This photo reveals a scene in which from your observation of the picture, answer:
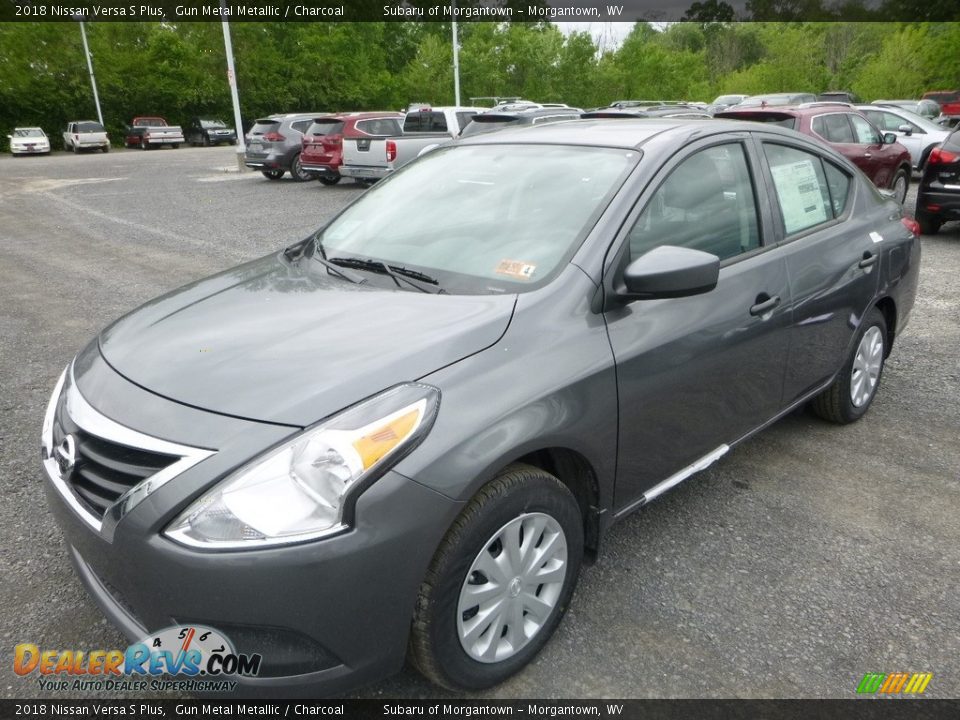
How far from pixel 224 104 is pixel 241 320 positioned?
164 ft

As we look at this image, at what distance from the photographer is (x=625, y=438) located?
2.57 metres

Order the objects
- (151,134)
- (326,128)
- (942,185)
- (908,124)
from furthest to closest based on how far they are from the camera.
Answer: (151,134) → (326,128) → (908,124) → (942,185)

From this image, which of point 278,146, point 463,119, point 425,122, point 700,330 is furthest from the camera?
point 278,146

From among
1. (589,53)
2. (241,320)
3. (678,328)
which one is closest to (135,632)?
(241,320)

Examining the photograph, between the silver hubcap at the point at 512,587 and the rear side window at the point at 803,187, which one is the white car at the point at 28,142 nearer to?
the rear side window at the point at 803,187

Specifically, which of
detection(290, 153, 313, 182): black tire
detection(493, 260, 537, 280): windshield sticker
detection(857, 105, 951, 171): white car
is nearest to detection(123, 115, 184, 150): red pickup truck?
detection(290, 153, 313, 182): black tire

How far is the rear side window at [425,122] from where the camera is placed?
53.8ft

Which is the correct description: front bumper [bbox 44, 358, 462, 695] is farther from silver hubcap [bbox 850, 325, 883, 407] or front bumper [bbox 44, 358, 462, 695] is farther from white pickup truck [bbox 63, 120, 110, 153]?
white pickup truck [bbox 63, 120, 110, 153]

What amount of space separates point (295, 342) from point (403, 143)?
13781 mm

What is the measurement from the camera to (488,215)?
3012 millimetres

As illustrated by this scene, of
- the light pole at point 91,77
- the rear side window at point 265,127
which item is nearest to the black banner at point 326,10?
the light pole at point 91,77

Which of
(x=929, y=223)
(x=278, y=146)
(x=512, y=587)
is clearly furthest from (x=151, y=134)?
(x=512, y=587)

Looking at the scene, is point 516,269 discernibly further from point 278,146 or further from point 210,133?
point 210,133

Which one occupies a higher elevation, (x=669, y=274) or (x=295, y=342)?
(x=669, y=274)
